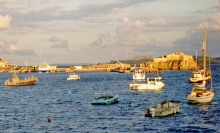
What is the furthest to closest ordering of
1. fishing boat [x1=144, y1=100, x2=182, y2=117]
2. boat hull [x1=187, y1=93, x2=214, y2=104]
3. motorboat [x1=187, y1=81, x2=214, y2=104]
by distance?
motorboat [x1=187, y1=81, x2=214, y2=104], boat hull [x1=187, y1=93, x2=214, y2=104], fishing boat [x1=144, y1=100, x2=182, y2=117]

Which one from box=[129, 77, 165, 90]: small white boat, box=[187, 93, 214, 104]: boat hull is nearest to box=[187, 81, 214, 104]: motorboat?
box=[187, 93, 214, 104]: boat hull

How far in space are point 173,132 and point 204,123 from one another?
821 cm

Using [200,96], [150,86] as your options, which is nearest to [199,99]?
[200,96]

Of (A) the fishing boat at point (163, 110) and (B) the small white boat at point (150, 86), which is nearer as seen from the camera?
(A) the fishing boat at point (163, 110)

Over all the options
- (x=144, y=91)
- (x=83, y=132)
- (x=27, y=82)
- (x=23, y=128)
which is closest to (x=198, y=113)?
(x=83, y=132)

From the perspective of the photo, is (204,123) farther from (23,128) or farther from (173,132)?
(23,128)

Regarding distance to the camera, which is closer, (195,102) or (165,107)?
(165,107)

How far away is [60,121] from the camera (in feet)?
183

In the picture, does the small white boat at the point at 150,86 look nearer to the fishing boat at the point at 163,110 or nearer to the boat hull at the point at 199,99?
the boat hull at the point at 199,99

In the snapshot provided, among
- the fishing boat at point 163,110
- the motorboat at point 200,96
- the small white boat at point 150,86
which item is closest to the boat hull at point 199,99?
the motorboat at point 200,96

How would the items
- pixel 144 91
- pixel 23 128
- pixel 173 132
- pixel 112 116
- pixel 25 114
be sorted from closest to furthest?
pixel 173 132 < pixel 23 128 < pixel 112 116 < pixel 25 114 < pixel 144 91

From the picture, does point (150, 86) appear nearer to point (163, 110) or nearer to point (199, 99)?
point (199, 99)

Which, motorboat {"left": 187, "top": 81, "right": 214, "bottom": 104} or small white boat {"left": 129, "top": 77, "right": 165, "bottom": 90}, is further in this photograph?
small white boat {"left": 129, "top": 77, "right": 165, "bottom": 90}

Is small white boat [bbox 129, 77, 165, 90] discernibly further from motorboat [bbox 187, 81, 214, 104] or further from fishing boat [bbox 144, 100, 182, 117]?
fishing boat [bbox 144, 100, 182, 117]
